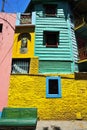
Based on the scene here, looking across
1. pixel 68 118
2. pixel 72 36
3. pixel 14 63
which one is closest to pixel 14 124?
pixel 68 118

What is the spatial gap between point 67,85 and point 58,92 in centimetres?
78

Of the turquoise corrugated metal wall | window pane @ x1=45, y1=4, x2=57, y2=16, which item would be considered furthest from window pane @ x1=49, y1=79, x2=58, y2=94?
window pane @ x1=45, y1=4, x2=57, y2=16

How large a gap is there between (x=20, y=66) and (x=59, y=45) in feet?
11.0

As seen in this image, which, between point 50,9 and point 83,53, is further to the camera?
point 50,9

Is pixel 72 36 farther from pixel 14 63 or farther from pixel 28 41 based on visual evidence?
pixel 14 63

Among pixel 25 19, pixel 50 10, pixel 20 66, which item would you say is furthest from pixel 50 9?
pixel 20 66

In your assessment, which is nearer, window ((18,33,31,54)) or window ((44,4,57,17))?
window ((18,33,31,54))

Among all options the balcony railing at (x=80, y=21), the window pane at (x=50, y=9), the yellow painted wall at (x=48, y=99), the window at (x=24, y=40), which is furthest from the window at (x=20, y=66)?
the balcony railing at (x=80, y=21)

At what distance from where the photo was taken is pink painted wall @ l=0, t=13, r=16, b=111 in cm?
1370

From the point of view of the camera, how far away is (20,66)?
1471 centimetres

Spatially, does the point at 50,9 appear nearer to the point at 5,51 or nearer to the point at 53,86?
the point at 5,51

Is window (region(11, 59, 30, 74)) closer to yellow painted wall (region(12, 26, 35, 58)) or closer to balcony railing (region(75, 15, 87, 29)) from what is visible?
yellow painted wall (region(12, 26, 35, 58))

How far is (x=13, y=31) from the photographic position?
615 inches

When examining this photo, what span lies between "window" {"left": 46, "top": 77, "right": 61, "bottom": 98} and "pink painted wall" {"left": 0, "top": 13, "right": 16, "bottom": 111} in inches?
110
